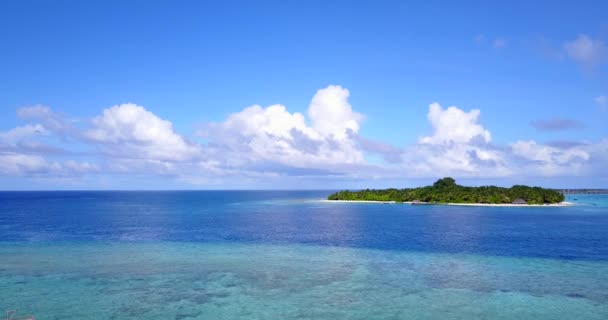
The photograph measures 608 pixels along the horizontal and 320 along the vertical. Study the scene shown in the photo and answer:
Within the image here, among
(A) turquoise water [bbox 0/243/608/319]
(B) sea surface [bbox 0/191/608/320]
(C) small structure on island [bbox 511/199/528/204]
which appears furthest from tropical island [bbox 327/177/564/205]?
(A) turquoise water [bbox 0/243/608/319]

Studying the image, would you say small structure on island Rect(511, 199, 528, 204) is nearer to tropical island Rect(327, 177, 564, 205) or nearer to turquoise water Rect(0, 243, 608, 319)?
tropical island Rect(327, 177, 564, 205)

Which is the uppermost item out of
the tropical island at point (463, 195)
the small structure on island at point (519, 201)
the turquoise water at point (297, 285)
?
the tropical island at point (463, 195)

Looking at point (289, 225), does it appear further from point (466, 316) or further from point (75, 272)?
point (466, 316)

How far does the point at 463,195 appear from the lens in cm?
16188

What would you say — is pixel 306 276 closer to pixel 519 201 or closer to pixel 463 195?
pixel 463 195

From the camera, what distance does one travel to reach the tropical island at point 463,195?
155000mm

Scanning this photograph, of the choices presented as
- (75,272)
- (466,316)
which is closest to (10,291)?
(75,272)

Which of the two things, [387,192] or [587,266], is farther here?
[387,192]

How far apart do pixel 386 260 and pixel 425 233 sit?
27413mm

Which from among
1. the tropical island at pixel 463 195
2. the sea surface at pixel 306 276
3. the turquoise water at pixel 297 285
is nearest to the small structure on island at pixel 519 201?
the tropical island at pixel 463 195

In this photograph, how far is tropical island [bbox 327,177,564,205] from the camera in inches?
6102

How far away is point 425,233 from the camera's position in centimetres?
7281

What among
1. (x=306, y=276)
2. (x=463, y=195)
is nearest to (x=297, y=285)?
(x=306, y=276)

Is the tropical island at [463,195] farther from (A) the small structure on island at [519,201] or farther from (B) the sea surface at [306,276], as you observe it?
(B) the sea surface at [306,276]
